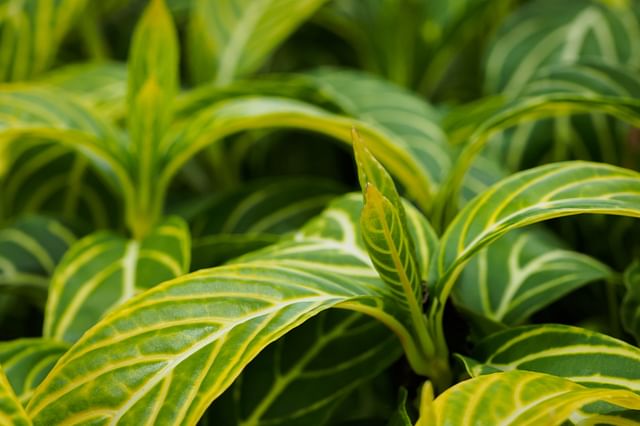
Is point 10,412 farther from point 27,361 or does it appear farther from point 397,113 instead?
point 397,113

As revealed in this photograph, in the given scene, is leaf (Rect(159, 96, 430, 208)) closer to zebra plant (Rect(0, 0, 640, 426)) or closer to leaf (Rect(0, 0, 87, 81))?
zebra plant (Rect(0, 0, 640, 426))

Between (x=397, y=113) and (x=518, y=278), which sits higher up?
(x=397, y=113)

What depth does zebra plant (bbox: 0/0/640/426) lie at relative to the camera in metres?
0.55

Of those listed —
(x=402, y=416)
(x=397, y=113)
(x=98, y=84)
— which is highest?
(x=98, y=84)

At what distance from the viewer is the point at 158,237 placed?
32.9 inches

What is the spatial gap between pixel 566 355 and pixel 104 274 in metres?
0.47

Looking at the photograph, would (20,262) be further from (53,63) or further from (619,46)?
(619,46)

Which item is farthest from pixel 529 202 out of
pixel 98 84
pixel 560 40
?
pixel 98 84

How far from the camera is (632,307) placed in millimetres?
750

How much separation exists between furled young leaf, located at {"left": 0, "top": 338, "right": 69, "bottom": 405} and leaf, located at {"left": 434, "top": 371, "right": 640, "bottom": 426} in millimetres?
381

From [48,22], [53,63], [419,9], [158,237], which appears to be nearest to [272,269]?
[158,237]

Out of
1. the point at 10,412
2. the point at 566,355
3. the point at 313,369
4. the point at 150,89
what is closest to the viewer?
the point at 10,412

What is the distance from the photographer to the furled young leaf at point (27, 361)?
2.23 feet

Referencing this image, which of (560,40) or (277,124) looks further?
(560,40)
